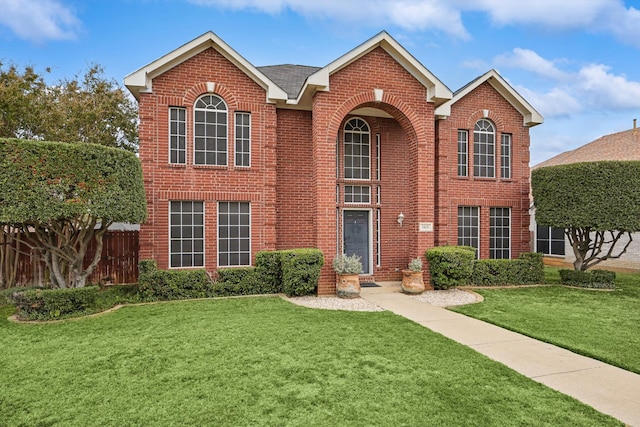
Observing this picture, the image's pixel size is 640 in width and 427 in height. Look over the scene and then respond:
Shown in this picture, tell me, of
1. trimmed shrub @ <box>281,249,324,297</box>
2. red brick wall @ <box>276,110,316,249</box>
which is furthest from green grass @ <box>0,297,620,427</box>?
red brick wall @ <box>276,110,316,249</box>

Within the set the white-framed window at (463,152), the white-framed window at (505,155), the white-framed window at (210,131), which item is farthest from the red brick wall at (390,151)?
the white-framed window at (505,155)

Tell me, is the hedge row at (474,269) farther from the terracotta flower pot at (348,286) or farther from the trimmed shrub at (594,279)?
the terracotta flower pot at (348,286)

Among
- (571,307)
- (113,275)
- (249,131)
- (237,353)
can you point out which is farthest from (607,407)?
(113,275)

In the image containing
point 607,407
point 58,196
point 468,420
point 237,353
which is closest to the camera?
point 468,420

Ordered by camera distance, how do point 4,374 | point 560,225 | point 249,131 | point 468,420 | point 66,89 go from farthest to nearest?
point 66,89 → point 560,225 → point 249,131 → point 4,374 → point 468,420

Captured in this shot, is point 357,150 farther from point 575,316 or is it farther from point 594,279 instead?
point 594,279

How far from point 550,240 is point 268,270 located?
16695mm

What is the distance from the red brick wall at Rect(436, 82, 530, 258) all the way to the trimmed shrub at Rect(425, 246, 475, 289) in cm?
193

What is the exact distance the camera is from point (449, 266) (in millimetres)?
10203

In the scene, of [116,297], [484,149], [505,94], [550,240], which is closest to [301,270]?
[116,297]

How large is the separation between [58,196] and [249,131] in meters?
5.34

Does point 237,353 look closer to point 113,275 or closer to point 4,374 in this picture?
point 4,374

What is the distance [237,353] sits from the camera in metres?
5.34

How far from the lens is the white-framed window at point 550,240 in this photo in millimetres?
18578
